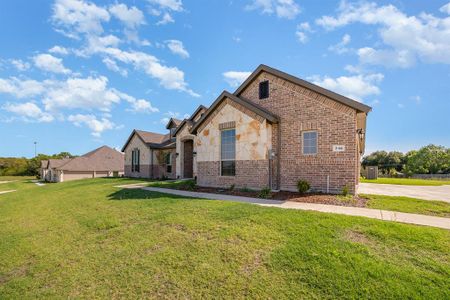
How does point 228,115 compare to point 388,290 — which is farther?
point 228,115

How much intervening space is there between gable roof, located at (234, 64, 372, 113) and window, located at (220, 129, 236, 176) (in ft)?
9.08

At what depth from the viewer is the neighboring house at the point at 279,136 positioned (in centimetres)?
973

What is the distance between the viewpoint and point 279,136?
36.9 feet

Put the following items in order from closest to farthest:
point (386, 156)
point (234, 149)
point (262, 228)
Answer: point (262, 228) < point (234, 149) < point (386, 156)

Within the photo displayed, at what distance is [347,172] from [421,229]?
14.9 ft

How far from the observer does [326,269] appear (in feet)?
12.6

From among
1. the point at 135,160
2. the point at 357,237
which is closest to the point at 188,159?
the point at 135,160

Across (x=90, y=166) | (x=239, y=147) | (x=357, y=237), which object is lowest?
(x=357, y=237)

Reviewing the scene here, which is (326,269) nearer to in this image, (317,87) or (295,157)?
(295,157)

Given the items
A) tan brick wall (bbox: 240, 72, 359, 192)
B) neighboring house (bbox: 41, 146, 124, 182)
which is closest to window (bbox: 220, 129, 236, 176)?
tan brick wall (bbox: 240, 72, 359, 192)

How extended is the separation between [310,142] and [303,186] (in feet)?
6.98

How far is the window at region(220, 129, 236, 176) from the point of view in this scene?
12047 millimetres

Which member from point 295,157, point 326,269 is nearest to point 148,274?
point 326,269

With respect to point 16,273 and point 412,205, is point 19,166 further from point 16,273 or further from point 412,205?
point 412,205
